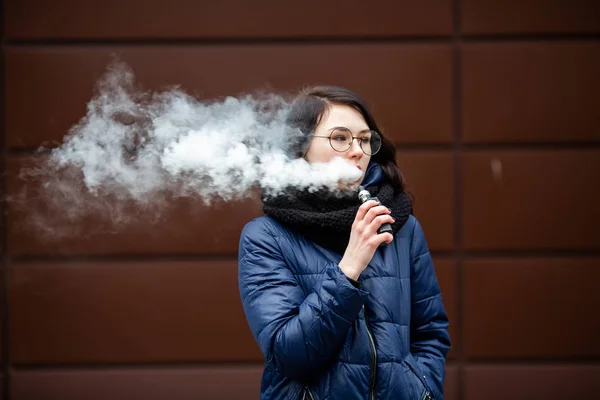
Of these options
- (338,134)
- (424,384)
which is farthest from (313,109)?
(424,384)

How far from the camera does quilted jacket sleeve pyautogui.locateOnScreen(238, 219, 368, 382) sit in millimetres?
1642

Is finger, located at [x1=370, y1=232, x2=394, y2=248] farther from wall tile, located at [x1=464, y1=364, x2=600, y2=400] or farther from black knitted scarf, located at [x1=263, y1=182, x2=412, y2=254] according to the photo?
wall tile, located at [x1=464, y1=364, x2=600, y2=400]

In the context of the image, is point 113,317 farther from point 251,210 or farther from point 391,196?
point 391,196

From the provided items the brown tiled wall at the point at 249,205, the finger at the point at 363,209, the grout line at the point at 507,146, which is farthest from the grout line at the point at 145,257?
the finger at the point at 363,209

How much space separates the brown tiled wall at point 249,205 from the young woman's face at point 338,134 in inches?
78.0

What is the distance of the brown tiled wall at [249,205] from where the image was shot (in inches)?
152

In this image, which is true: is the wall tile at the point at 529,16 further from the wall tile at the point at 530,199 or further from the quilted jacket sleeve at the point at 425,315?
the quilted jacket sleeve at the point at 425,315

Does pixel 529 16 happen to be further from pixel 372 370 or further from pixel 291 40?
pixel 372 370

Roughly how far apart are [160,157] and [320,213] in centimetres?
102

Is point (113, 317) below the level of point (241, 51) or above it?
below

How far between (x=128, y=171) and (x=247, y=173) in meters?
0.79

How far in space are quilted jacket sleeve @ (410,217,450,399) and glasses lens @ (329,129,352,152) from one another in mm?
365

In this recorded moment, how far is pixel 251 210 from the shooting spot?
12.6 ft

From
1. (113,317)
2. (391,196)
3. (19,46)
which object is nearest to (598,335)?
(391,196)
